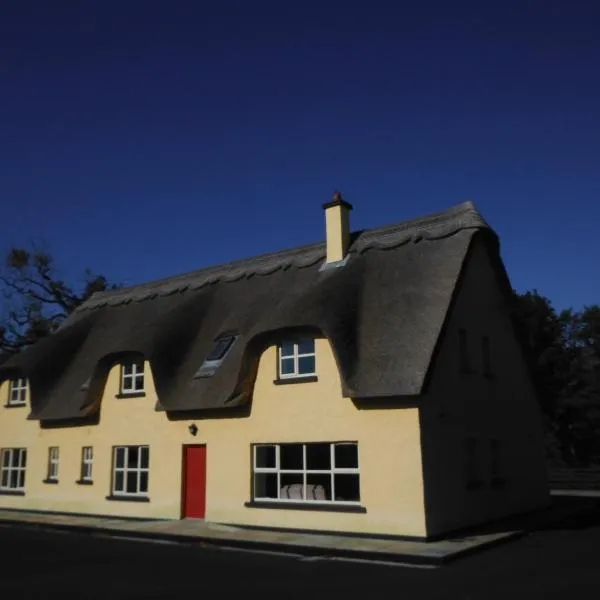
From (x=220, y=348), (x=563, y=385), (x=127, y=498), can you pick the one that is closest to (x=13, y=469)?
(x=127, y=498)

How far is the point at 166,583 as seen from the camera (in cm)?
1050

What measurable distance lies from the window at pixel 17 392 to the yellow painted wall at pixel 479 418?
1664 centimetres

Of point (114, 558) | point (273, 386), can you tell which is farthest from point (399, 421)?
point (114, 558)

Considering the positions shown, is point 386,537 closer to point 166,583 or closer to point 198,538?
point 198,538

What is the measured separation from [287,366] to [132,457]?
21.7 feet

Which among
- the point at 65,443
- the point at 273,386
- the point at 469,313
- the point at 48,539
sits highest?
the point at 469,313

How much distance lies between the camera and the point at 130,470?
66.0 feet

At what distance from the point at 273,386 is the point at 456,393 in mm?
4823

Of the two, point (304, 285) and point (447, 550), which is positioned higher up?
point (304, 285)

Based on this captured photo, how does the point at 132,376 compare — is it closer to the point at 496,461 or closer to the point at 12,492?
the point at 12,492

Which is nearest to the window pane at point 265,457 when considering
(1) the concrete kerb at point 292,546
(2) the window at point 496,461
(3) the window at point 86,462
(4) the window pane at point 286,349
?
(4) the window pane at point 286,349

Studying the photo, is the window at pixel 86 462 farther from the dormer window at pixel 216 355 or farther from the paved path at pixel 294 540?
the dormer window at pixel 216 355

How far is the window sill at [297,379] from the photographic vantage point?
16.5 metres

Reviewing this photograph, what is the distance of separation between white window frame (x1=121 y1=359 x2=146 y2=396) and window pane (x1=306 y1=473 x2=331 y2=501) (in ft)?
22.6
